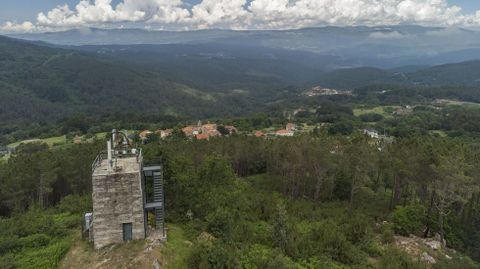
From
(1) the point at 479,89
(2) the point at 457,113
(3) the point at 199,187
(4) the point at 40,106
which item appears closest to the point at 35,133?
(4) the point at 40,106

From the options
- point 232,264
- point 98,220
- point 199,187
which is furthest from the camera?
point 199,187

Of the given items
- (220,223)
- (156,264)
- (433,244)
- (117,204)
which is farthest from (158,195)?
(433,244)

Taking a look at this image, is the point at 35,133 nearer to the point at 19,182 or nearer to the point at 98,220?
the point at 19,182

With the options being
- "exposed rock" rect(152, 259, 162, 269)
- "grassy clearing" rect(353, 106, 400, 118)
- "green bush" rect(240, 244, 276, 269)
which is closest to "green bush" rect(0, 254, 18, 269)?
"exposed rock" rect(152, 259, 162, 269)

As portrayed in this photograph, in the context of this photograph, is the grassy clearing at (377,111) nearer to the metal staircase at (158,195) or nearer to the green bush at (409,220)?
the green bush at (409,220)

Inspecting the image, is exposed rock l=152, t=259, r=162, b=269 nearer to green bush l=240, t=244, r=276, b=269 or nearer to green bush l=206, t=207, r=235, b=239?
green bush l=240, t=244, r=276, b=269

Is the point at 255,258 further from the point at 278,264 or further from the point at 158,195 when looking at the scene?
the point at 158,195
